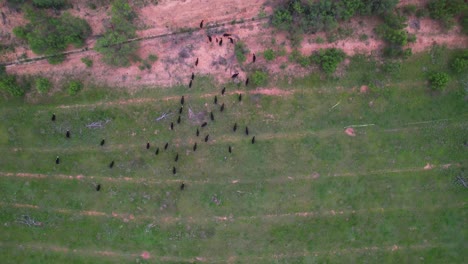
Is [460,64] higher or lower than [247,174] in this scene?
higher

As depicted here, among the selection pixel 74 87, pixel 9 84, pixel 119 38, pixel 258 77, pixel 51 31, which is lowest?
pixel 258 77

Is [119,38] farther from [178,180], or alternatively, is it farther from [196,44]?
[178,180]

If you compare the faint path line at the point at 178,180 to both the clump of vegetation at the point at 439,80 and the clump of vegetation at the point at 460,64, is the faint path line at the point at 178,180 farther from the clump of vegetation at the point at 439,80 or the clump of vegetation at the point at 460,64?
the clump of vegetation at the point at 460,64

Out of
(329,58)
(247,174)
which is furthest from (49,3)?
(329,58)

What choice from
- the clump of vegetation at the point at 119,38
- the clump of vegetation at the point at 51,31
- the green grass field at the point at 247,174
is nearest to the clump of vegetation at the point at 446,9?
the green grass field at the point at 247,174

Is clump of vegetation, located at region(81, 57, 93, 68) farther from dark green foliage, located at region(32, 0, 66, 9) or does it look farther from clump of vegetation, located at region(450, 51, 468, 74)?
clump of vegetation, located at region(450, 51, 468, 74)

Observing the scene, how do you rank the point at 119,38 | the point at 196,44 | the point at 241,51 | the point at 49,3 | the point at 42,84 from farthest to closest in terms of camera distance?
1. the point at 196,44
2. the point at 241,51
3. the point at 42,84
4. the point at 49,3
5. the point at 119,38

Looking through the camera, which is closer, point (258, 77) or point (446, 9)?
point (446, 9)

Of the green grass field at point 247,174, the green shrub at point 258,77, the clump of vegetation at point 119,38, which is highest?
the clump of vegetation at point 119,38
